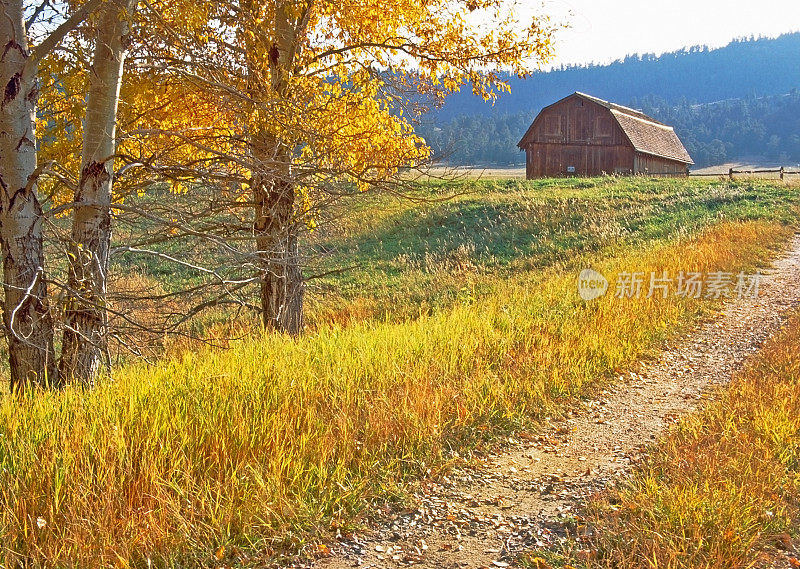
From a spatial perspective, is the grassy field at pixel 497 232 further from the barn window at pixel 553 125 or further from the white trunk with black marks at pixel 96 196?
the barn window at pixel 553 125

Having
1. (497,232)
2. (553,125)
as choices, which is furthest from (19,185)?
(553,125)


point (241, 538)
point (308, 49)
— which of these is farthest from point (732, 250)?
point (241, 538)

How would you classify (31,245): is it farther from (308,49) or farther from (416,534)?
(308,49)

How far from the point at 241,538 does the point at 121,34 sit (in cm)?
512

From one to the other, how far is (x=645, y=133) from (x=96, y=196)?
49.3 metres

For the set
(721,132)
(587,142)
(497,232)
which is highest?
(721,132)

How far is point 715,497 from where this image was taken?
156 inches

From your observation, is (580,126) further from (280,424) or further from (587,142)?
(280,424)

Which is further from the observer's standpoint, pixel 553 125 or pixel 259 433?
pixel 553 125

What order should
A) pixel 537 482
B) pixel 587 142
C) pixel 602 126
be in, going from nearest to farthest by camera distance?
pixel 537 482 < pixel 602 126 < pixel 587 142

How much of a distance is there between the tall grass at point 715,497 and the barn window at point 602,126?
43.3 m

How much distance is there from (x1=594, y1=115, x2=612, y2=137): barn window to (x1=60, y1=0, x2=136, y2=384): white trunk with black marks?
145 ft

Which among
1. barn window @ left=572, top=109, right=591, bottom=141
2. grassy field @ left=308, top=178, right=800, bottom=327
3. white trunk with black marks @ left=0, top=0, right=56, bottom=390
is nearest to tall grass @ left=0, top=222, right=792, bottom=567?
white trunk with black marks @ left=0, top=0, right=56, bottom=390

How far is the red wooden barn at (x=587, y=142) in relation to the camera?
1797 inches
